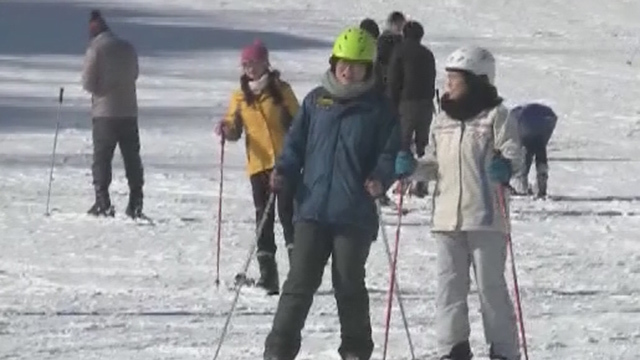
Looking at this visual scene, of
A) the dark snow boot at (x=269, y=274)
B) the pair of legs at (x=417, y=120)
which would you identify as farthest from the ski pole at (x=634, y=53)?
the dark snow boot at (x=269, y=274)

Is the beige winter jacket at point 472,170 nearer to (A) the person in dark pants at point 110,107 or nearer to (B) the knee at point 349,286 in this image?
(B) the knee at point 349,286

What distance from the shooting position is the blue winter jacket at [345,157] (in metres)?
9.16

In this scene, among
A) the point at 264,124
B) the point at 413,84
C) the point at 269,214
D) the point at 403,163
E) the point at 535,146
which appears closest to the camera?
the point at 403,163

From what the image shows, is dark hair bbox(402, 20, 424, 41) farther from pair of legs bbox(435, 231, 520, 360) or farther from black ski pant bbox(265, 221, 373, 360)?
black ski pant bbox(265, 221, 373, 360)

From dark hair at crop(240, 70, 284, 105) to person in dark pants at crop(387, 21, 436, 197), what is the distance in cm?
605

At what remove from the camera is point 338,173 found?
30.1 feet

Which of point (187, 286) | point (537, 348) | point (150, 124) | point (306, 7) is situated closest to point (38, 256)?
point (187, 286)

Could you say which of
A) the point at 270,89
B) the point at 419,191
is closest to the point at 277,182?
the point at 270,89

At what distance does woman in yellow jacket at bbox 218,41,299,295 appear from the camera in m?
11.7

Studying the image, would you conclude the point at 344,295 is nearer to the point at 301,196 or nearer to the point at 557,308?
the point at 301,196

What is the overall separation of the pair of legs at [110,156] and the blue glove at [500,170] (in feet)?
24.4

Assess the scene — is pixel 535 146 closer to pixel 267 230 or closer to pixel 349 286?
pixel 267 230

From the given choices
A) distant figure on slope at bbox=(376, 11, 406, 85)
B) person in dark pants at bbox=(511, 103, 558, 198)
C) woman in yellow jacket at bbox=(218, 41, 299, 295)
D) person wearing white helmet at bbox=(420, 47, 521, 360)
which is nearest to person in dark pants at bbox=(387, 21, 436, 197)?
distant figure on slope at bbox=(376, 11, 406, 85)

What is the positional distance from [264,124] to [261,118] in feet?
0.14
